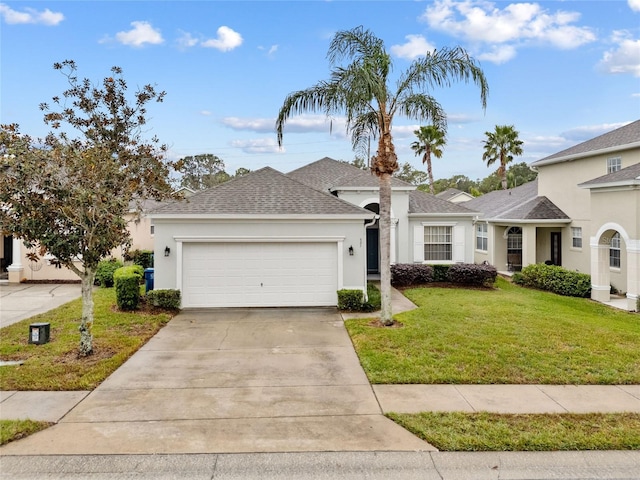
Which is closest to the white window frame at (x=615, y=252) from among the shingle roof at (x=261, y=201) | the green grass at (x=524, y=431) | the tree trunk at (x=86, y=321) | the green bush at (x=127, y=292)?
the shingle roof at (x=261, y=201)

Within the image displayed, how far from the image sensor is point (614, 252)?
16812mm

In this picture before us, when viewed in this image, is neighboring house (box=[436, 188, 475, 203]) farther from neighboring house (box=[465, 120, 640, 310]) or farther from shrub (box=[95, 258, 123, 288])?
shrub (box=[95, 258, 123, 288])

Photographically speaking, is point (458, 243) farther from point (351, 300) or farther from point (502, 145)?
point (502, 145)

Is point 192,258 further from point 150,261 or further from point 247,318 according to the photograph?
point 150,261

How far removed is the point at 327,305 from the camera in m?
13.2

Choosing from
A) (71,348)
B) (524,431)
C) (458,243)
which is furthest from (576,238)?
(71,348)

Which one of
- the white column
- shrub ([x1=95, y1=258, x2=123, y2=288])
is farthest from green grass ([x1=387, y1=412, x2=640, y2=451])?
the white column

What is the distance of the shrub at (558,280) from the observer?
52.6 feet

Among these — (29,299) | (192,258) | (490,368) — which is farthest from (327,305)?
(29,299)

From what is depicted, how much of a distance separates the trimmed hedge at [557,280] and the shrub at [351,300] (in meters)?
9.32

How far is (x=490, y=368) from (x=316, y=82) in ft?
26.8

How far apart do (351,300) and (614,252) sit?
11913 millimetres

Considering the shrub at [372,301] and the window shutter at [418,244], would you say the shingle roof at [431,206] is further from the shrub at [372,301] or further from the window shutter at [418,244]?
the shrub at [372,301]

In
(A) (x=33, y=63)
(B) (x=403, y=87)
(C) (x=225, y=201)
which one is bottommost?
(C) (x=225, y=201)
